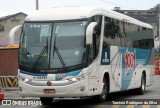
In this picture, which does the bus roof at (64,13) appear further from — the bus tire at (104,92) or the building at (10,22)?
the building at (10,22)

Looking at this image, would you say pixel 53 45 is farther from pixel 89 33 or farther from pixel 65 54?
pixel 89 33

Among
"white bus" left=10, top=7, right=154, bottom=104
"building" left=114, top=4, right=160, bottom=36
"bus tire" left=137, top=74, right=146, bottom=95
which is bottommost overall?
"bus tire" left=137, top=74, right=146, bottom=95

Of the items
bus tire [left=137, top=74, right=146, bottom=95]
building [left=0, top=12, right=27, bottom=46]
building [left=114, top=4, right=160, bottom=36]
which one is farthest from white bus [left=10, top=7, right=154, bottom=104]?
building [left=0, top=12, right=27, bottom=46]

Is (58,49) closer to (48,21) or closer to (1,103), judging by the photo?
(48,21)

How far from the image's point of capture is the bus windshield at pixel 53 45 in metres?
12.9

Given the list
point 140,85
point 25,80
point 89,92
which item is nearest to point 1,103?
point 25,80

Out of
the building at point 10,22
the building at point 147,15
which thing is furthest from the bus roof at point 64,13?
the building at point 10,22

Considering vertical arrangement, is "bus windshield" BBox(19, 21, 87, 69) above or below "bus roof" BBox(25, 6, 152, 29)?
below

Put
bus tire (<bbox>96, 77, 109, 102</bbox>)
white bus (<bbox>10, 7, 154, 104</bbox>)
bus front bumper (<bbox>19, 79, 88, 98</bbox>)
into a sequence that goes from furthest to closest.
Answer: bus tire (<bbox>96, 77, 109, 102</bbox>) < white bus (<bbox>10, 7, 154, 104</bbox>) < bus front bumper (<bbox>19, 79, 88, 98</bbox>)

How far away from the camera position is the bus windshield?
509 inches

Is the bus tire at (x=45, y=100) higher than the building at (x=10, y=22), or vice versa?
the building at (x=10, y=22)

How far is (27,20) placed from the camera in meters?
13.9

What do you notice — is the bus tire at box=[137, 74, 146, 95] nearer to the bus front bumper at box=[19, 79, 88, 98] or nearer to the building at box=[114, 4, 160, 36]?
the bus front bumper at box=[19, 79, 88, 98]

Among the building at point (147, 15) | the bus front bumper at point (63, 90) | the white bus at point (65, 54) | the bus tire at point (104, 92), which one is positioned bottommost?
the bus tire at point (104, 92)
